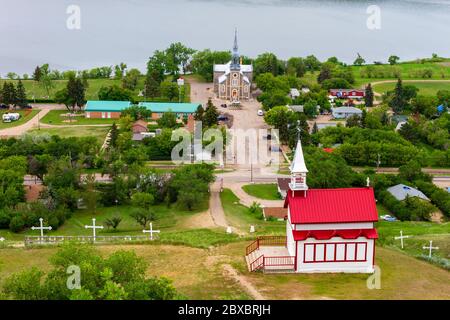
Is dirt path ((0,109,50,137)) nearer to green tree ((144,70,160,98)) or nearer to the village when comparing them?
the village

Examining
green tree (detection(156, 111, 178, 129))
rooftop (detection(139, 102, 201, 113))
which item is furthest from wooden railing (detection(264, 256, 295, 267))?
rooftop (detection(139, 102, 201, 113))

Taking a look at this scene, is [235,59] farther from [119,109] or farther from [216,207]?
[216,207]

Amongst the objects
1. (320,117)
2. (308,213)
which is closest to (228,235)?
(308,213)

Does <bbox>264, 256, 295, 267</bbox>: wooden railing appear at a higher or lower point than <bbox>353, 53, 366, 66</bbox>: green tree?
lower

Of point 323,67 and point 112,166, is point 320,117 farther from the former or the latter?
point 112,166

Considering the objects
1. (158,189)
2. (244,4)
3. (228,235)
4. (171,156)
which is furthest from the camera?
(244,4)

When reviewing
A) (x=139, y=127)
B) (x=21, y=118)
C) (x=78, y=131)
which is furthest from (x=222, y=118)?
(x=21, y=118)

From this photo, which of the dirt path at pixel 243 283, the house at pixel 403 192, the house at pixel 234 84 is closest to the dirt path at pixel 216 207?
the house at pixel 403 192
